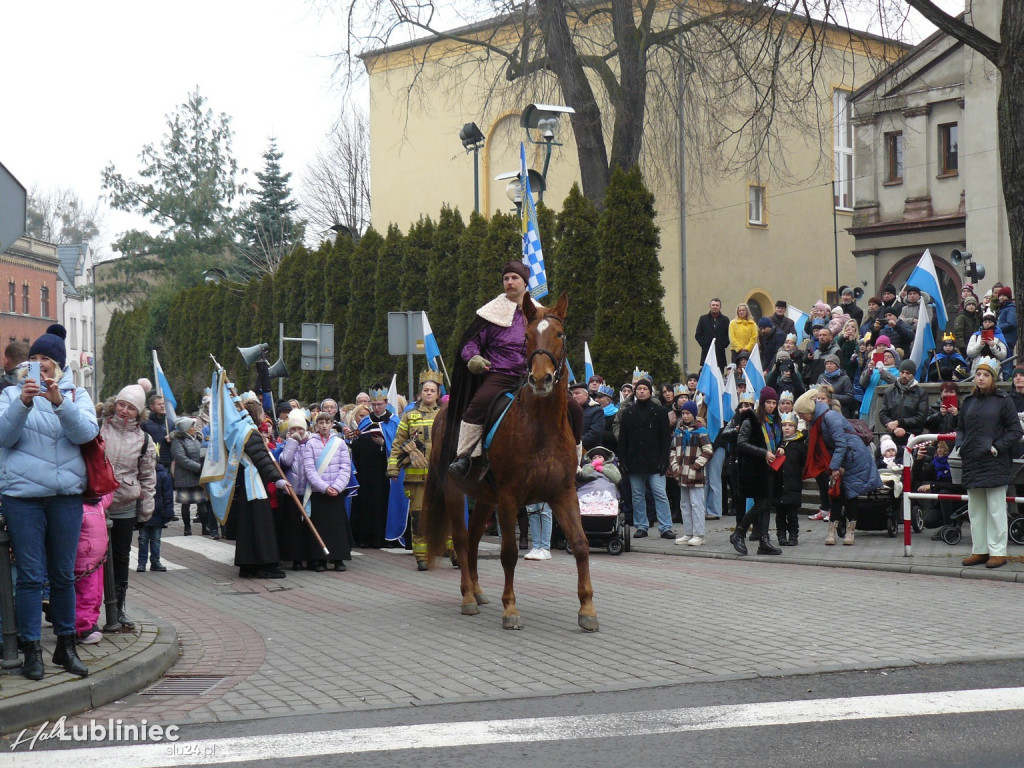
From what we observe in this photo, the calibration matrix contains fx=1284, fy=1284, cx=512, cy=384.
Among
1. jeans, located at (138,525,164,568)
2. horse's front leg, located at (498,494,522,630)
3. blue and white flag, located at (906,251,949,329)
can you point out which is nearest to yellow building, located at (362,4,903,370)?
blue and white flag, located at (906,251,949,329)

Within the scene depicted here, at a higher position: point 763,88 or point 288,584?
point 763,88

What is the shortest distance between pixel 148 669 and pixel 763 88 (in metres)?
13.8

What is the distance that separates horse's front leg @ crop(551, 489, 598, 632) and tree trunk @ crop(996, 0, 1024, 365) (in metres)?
8.28

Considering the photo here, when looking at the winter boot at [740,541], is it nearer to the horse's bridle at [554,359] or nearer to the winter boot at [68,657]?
the horse's bridle at [554,359]

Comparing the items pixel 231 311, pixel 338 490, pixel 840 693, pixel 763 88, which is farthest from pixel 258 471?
pixel 231 311

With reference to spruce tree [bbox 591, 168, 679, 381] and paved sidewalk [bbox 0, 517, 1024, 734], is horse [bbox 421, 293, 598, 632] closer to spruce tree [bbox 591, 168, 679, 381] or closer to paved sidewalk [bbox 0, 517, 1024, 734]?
paved sidewalk [bbox 0, 517, 1024, 734]

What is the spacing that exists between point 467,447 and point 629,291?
15.6 metres

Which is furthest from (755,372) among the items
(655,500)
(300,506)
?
(300,506)

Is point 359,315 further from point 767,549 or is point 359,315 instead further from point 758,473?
point 767,549

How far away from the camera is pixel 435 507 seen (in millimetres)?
11617

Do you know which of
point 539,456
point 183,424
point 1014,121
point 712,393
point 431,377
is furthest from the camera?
point 712,393

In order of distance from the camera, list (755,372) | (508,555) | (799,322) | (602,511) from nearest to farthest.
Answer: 1. (508,555)
2. (602,511)
3. (755,372)
4. (799,322)

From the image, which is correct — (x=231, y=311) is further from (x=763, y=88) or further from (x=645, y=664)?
(x=645, y=664)

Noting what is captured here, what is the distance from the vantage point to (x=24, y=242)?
77500mm
